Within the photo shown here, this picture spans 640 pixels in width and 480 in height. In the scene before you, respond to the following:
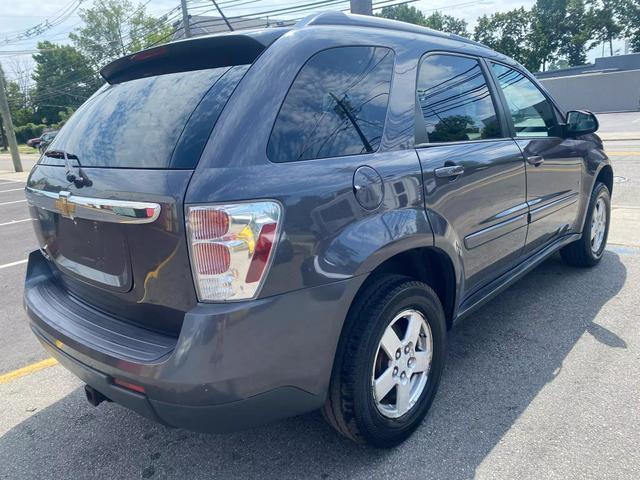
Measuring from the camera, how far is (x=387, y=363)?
2281mm

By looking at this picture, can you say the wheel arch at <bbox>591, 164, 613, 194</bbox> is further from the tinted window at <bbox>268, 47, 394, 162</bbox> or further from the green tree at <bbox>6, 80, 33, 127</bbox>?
the green tree at <bbox>6, 80, 33, 127</bbox>

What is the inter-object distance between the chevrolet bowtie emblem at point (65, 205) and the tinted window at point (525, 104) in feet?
8.61

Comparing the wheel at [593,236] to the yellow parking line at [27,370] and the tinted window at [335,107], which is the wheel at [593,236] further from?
the yellow parking line at [27,370]

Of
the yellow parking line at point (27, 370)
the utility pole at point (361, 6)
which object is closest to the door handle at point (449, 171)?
the yellow parking line at point (27, 370)

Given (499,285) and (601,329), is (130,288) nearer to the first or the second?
(499,285)

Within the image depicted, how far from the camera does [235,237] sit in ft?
5.72

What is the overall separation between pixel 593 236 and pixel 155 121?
13.0ft

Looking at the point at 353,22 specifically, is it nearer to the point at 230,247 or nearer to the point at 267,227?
the point at 267,227

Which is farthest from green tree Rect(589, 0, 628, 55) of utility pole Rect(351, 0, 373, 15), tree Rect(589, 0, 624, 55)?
utility pole Rect(351, 0, 373, 15)

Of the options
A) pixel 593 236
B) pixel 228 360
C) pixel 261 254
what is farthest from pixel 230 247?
pixel 593 236

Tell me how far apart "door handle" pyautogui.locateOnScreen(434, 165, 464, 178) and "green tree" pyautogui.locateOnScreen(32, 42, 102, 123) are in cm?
7608

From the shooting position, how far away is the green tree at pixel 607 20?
53.1 meters

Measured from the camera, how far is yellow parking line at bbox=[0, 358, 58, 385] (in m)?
3.25

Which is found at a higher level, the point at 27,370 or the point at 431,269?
the point at 431,269
